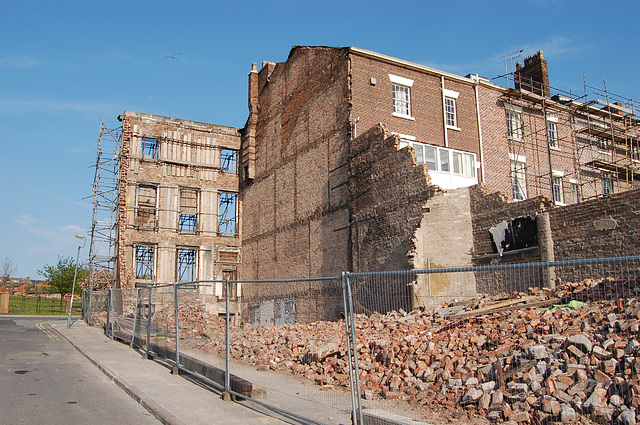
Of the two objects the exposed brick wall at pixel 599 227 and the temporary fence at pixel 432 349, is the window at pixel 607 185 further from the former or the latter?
the temporary fence at pixel 432 349

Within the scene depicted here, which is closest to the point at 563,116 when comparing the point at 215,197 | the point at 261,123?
the point at 261,123

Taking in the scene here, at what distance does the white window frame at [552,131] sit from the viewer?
2958 centimetres

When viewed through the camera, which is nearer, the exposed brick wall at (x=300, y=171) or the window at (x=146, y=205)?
the exposed brick wall at (x=300, y=171)

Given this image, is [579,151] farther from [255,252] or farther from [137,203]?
[137,203]

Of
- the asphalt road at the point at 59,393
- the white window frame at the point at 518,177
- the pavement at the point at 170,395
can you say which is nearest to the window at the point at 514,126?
the white window frame at the point at 518,177

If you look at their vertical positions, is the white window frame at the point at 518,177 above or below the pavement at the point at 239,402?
above

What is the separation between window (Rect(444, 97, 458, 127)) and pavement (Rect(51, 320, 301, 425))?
18690 millimetres

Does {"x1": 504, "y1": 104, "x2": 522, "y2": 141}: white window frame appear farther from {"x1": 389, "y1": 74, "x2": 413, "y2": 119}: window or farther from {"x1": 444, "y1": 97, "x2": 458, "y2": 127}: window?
{"x1": 389, "y1": 74, "x2": 413, "y2": 119}: window

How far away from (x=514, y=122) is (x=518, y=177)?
10.7 feet

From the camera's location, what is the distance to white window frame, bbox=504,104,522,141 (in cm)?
2828

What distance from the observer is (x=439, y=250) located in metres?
18.9

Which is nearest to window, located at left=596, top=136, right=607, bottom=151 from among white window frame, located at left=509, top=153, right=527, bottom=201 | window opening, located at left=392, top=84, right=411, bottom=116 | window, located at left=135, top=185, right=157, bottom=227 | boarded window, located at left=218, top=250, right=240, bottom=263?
white window frame, located at left=509, top=153, right=527, bottom=201

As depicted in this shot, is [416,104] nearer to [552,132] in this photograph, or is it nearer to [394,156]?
[394,156]

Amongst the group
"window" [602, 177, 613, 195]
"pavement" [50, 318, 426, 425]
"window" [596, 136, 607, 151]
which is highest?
"window" [596, 136, 607, 151]
